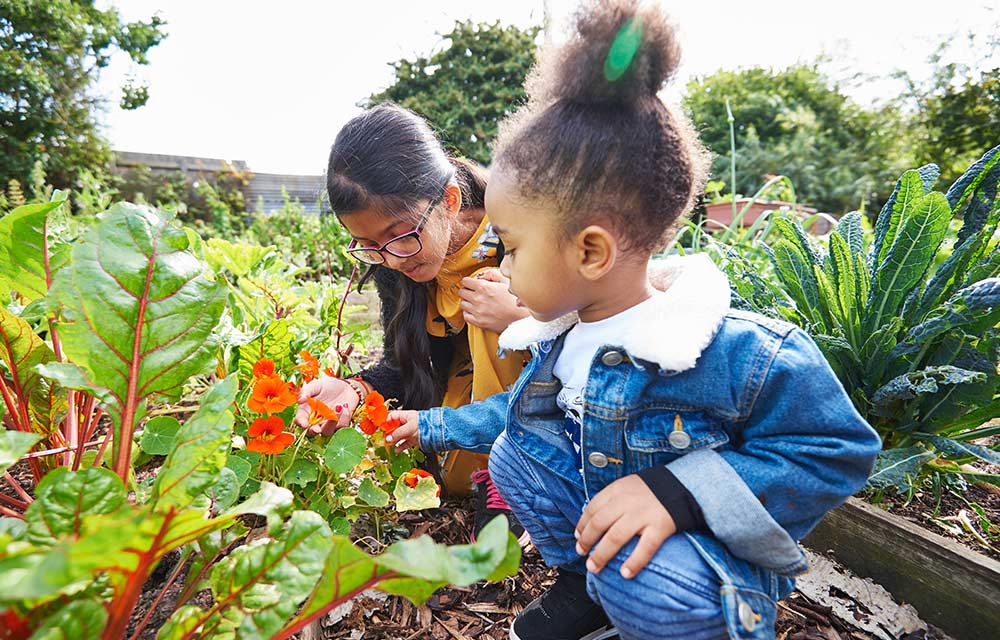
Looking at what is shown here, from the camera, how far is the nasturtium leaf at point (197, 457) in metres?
0.71

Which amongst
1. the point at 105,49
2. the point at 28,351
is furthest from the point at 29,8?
the point at 28,351

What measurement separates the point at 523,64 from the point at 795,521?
15348 mm

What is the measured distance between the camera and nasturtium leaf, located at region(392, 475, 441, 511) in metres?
1.30

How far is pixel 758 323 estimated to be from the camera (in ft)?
2.92

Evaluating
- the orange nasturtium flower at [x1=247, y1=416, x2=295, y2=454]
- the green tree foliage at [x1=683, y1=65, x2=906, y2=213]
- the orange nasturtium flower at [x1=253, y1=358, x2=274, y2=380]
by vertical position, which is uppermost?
the green tree foliage at [x1=683, y1=65, x2=906, y2=213]

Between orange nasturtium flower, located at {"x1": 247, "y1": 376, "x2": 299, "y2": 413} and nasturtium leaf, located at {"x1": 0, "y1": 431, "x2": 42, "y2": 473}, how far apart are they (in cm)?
55

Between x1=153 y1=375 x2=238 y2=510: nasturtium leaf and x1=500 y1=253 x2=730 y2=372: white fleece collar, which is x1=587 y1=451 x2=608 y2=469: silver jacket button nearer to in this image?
x1=500 y1=253 x2=730 y2=372: white fleece collar

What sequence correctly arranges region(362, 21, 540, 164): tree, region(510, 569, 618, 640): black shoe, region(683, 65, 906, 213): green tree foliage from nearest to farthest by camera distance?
region(510, 569, 618, 640): black shoe
region(362, 21, 540, 164): tree
region(683, 65, 906, 213): green tree foliage

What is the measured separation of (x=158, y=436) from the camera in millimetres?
1216

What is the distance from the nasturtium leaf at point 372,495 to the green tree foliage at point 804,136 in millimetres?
14076

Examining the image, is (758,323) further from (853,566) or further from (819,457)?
(853,566)

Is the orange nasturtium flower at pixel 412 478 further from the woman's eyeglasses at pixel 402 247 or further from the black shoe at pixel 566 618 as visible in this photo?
the woman's eyeglasses at pixel 402 247

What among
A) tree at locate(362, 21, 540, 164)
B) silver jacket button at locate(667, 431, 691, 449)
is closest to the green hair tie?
silver jacket button at locate(667, 431, 691, 449)

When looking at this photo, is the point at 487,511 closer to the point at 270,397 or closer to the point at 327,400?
the point at 327,400
